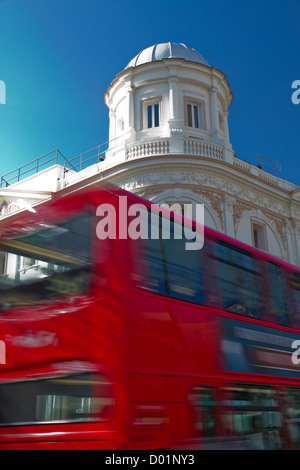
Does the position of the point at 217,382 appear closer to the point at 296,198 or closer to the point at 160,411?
the point at 160,411

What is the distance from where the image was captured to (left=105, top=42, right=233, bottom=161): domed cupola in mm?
22156

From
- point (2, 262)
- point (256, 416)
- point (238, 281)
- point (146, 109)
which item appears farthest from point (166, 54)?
point (256, 416)

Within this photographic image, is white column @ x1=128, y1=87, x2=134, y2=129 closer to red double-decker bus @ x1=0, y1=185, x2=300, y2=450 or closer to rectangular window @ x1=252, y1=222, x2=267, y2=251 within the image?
rectangular window @ x1=252, y1=222, x2=267, y2=251

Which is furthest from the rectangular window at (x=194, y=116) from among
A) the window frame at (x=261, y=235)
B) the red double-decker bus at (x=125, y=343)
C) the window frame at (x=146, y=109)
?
the red double-decker bus at (x=125, y=343)

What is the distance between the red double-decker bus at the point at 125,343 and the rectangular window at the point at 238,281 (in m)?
0.03

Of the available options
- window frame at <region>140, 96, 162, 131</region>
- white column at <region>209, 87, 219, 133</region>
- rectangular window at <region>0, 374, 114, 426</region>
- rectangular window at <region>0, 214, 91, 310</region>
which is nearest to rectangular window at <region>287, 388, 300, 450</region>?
rectangular window at <region>0, 374, 114, 426</region>

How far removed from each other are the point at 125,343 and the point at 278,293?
3.76 m

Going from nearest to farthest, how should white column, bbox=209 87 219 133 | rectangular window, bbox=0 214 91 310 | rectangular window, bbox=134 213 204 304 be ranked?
rectangular window, bbox=0 214 91 310 < rectangular window, bbox=134 213 204 304 < white column, bbox=209 87 219 133

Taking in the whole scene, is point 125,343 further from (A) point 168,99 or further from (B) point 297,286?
(A) point 168,99

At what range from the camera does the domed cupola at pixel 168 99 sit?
872 inches

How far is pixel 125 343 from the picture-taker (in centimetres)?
523

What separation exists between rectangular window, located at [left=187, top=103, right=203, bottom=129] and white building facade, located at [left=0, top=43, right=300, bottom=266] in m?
0.05

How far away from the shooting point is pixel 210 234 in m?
7.42

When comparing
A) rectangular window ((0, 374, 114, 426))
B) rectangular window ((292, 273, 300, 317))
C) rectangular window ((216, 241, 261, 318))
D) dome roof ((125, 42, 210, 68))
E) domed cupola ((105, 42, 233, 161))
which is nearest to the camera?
rectangular window ((0, 374, 114, 426))
